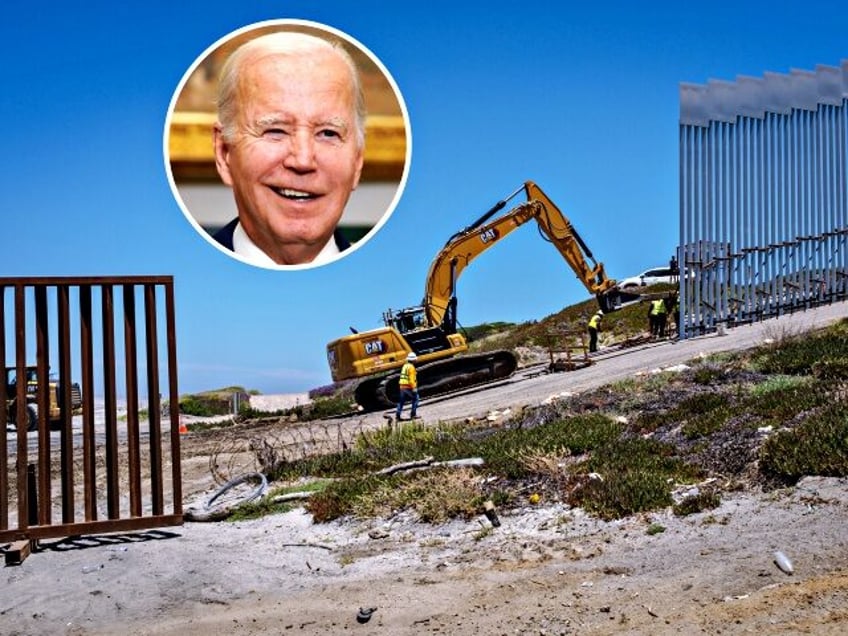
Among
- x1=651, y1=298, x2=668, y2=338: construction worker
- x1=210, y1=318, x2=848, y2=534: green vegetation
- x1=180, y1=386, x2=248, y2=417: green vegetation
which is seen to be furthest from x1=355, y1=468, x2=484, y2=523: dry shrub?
x1=180, y1=386, x2=248, y2=417: green vegetation

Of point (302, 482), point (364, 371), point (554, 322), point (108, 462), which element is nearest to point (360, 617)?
point (108, 462)

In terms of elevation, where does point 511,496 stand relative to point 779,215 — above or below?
below

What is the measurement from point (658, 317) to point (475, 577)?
73.4 ft

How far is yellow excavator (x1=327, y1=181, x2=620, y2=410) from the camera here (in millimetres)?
26828

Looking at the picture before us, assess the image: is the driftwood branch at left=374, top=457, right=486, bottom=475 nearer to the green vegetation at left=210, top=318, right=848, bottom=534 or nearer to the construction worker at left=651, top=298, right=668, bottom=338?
the green vegetation at left=210, top=318, right=848, bottom=534

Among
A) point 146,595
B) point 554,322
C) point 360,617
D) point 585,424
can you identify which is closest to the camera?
point 360,617

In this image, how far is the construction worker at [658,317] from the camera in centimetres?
3044

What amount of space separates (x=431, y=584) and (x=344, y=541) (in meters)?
2.10

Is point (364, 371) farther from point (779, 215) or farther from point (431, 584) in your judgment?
point (431, 584)

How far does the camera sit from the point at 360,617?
835 centimetres

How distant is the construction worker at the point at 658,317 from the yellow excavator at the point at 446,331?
3.58 ft

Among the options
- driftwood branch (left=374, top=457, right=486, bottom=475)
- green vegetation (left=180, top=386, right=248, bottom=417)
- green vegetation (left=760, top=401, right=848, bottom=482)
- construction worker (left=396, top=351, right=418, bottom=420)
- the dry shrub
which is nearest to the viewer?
green vegetation (left=760, top=401, right=848, bottom=482)

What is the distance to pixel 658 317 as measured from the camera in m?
30.6

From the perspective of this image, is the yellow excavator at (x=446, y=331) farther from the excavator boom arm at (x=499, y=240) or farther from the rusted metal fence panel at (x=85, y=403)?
the rusted metal fence panel at (x=85, y=403)
